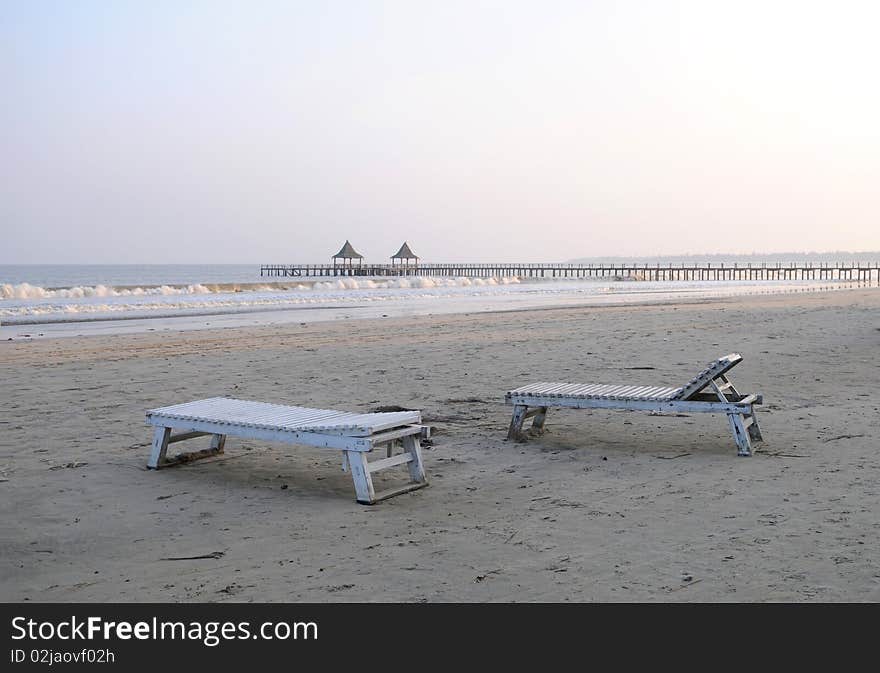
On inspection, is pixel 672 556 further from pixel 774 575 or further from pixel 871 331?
pixel 871 331

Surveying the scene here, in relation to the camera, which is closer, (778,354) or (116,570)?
(116,570)

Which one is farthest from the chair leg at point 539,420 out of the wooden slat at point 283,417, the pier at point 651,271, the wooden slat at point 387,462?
the pier at point 651,271

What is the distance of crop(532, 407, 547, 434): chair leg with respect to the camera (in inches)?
289

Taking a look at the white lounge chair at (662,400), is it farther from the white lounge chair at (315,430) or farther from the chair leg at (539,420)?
the white lounge chair at (315,430)

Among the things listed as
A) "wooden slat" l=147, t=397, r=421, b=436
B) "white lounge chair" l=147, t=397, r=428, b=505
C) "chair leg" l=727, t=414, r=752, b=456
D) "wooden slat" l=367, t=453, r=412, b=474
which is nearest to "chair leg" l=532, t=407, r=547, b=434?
"chair leg" l=727, t=414, r=752, b=456

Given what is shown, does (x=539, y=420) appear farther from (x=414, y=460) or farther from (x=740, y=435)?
(x=414, y=460)

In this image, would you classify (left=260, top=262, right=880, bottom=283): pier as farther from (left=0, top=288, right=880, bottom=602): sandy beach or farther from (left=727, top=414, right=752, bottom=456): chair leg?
(left=727, top=414, right=752, bottom=456): chair leg

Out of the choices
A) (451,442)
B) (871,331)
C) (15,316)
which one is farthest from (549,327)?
(15,316)

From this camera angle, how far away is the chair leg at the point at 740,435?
6.40 meters

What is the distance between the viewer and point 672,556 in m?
4.21

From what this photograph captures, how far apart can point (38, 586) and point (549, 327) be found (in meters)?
13.9

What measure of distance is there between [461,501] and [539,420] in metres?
2.11

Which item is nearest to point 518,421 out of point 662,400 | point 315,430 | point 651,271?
point 662,400

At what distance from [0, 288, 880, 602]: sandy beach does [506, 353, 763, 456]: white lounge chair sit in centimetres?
18
